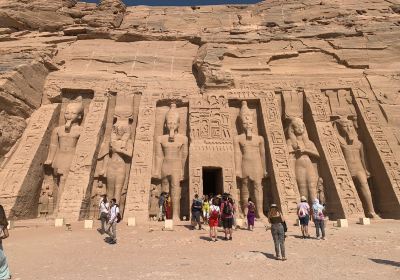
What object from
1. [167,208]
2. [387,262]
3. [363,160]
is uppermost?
[363,160]

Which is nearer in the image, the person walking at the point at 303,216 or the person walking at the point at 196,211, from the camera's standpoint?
the person walking at the point at 303,216

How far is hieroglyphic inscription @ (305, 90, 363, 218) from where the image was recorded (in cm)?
1121

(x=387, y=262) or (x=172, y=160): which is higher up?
(x=172, y=160)

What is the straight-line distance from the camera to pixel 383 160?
39.2ft

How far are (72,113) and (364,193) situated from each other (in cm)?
1030

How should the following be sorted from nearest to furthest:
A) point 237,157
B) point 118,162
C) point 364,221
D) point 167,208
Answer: point 364,221, point 167,208, point 118,162, point 237,157

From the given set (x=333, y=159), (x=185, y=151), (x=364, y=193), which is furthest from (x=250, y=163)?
(x=364, y=193)

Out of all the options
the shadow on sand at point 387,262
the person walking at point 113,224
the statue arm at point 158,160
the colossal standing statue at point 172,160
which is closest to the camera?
the shadow on sand at point 387,262

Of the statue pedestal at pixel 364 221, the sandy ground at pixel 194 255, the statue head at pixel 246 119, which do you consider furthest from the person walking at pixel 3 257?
the statue head at pixel 246 119

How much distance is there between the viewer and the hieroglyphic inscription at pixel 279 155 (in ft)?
37.1

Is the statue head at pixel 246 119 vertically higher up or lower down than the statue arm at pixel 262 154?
higher up

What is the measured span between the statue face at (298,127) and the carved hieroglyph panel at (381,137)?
2.21 metres

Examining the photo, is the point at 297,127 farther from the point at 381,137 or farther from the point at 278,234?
the point at 278,234

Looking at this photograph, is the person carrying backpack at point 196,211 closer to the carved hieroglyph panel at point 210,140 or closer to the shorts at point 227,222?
the shorts at point 227,222
